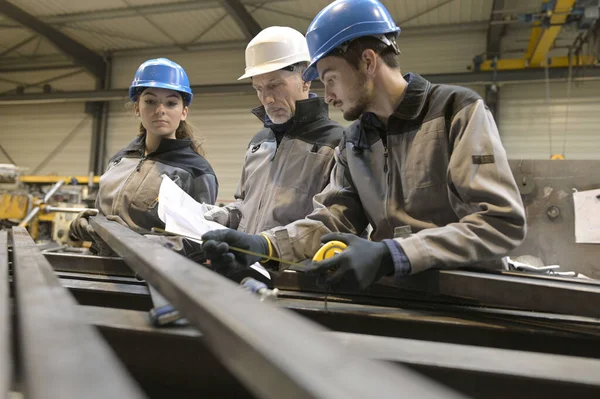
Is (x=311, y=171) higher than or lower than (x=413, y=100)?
lower

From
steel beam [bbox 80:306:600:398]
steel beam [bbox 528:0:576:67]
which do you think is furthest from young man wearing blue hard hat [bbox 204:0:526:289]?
steel beam [bbox 528:0:576:67]

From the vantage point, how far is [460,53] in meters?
5.86

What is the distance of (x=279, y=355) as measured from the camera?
13.7 inches

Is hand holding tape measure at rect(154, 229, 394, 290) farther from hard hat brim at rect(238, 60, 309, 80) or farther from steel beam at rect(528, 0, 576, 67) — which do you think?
steel beam at rect(528, 0, 576, 67)

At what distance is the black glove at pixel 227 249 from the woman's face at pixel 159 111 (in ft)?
3.27

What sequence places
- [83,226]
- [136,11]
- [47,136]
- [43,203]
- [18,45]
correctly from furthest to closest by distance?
1. [47,136]
2. [18,45]
3. [136,11]
4. [43,203]
5. [83,226]

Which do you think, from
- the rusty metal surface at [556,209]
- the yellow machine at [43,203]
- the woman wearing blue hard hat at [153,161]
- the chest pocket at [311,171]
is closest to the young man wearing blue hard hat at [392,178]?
the chest pocket at [311,171]

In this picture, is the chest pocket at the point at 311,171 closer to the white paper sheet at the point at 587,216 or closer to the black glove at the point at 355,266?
the black glove at the point at 355,266

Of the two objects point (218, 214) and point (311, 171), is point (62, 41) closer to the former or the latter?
point (218, 214)

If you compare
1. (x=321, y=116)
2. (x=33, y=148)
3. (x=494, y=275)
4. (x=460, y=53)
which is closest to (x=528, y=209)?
(x=321, y=116)

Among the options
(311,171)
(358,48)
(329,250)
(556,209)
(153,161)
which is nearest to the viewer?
(329,250)

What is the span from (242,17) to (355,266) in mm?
5392

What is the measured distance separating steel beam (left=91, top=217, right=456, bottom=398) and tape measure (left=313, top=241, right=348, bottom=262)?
1.58 ft

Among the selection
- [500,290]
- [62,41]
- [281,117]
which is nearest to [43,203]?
[62,41]
